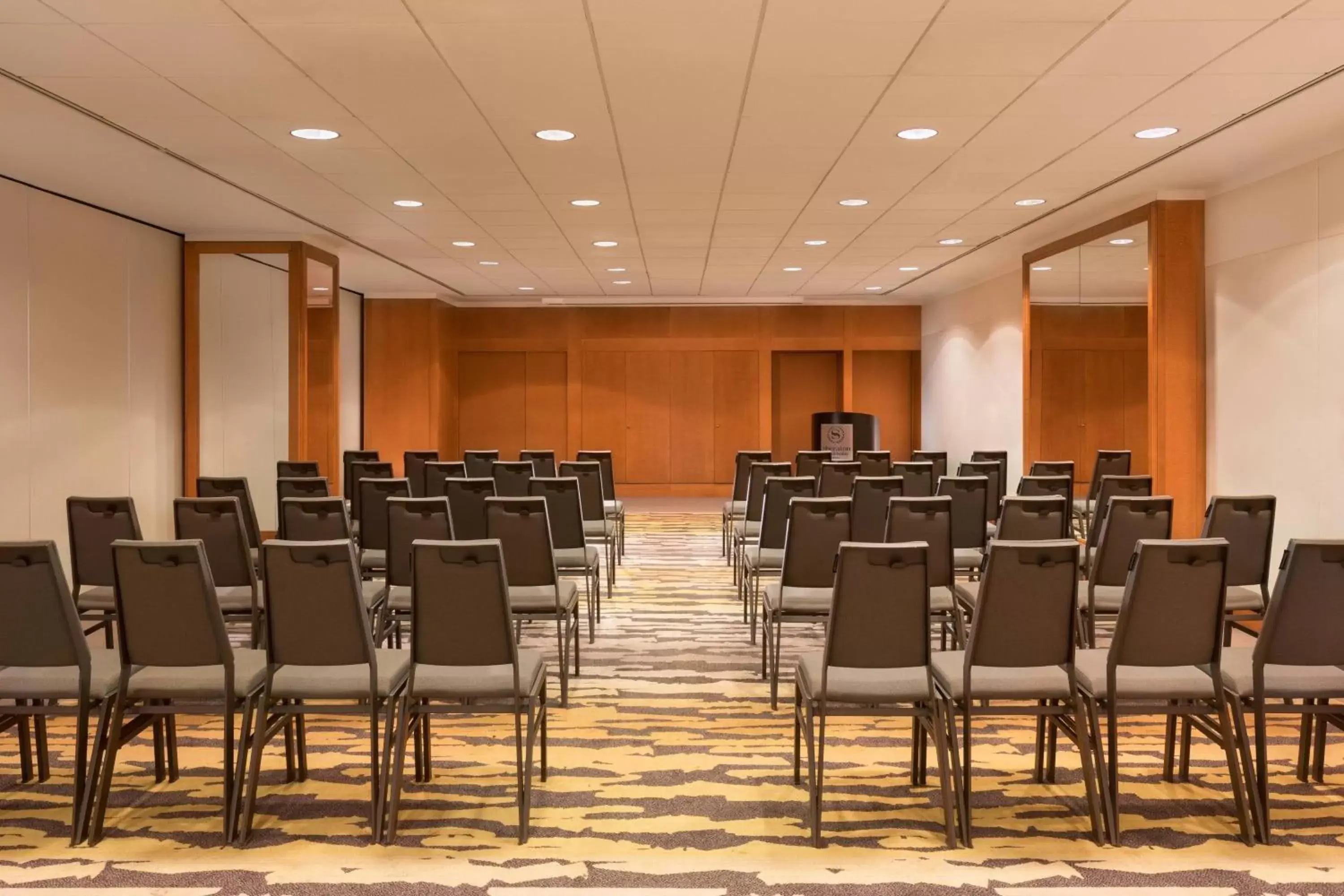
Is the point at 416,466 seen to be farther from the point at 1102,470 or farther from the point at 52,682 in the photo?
the point at 52,682

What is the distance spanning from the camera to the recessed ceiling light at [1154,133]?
6.29 m

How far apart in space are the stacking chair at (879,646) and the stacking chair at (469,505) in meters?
3.45

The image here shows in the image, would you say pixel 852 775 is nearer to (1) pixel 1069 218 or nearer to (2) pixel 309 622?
(2) pixel 309 622

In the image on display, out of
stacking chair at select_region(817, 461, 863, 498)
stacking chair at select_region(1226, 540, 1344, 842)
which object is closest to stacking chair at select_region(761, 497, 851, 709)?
stacking chair at select_region(1226, 540, 1344, 842)

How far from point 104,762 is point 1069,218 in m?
8.80

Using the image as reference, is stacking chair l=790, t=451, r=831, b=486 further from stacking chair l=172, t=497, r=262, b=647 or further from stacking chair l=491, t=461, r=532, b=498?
stacking chair l=172, t=497, r=262, b=647

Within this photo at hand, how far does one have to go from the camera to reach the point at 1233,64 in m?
5.04

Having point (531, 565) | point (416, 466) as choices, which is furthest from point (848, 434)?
point (531, 565)

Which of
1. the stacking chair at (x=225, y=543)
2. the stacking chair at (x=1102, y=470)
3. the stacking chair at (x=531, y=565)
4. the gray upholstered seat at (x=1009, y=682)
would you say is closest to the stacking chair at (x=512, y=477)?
the stacking chair at (x=531, y=565)

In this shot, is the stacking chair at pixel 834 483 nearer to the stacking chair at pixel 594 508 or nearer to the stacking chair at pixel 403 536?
the stacking chair at pixel 594 508

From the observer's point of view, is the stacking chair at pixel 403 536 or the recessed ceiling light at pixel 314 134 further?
the recessed ceiling light at pixel 314 134

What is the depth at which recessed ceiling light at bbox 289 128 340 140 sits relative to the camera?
20.4 ft

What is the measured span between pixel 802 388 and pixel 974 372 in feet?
14.4

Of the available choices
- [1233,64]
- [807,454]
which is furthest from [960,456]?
[1233,64]
